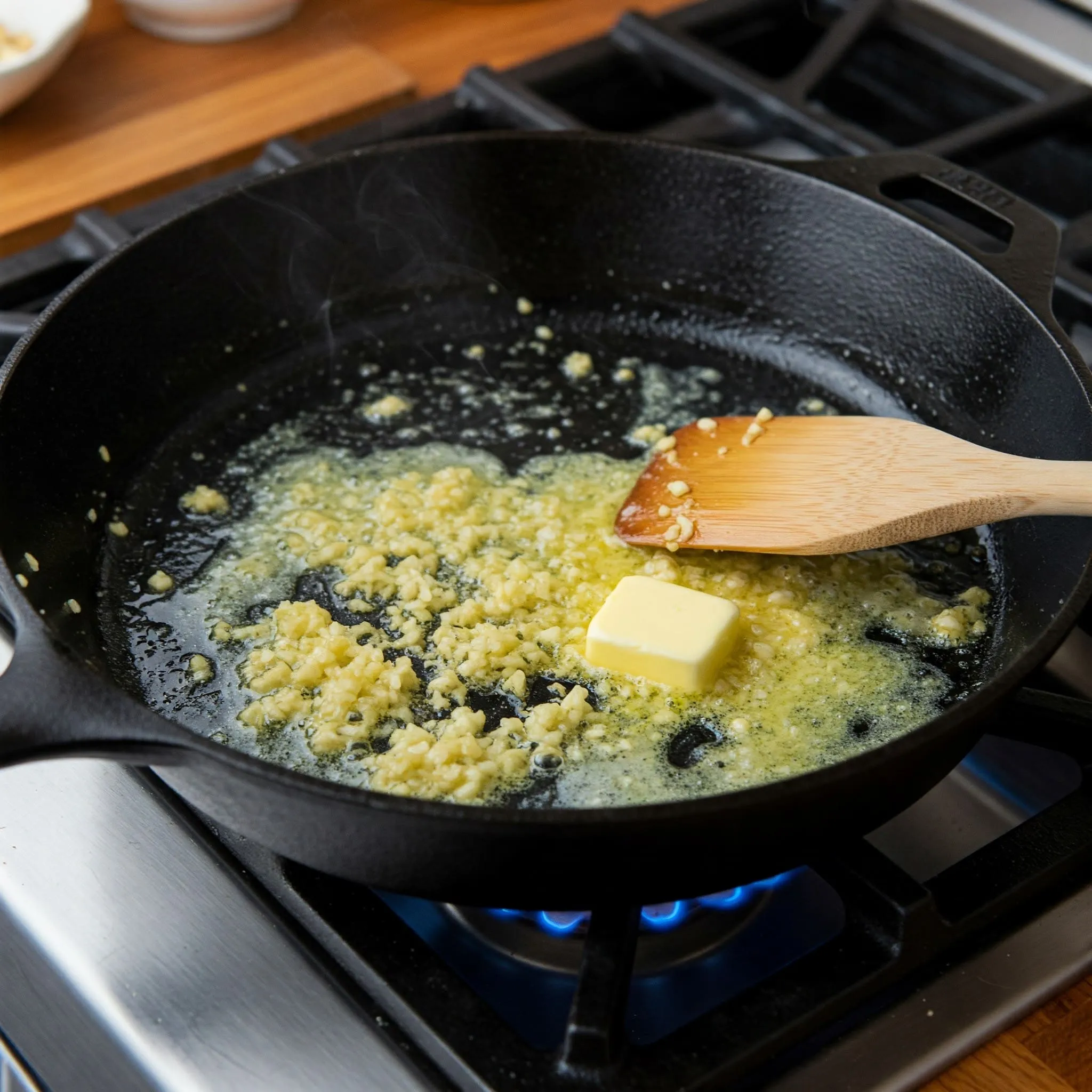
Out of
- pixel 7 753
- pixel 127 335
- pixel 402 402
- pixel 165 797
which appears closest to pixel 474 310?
pixel 402 402

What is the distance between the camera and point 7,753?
0.61 m

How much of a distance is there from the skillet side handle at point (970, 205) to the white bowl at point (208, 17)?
65 cm

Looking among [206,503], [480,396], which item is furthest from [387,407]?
[206,503]

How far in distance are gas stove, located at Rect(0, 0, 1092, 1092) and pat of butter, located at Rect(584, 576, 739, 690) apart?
0.15 m

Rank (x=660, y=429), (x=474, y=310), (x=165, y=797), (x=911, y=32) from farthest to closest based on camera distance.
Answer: (x=911, y=32), (x=474, y=310), (x=660, y=429), (x=165, y=797)

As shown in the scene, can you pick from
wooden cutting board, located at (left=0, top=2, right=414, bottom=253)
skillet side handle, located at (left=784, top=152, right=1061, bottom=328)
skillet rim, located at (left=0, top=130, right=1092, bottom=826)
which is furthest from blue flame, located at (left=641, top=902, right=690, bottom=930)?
wooden cutting board, located at (left=0, top=2, right=414, bottom=253)

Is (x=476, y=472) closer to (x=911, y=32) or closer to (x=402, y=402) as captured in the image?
(x=402, y=402)

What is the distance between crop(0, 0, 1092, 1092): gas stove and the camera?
2.21ft

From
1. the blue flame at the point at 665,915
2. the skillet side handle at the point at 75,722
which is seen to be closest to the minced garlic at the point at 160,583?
the skillet side handle at the point at 75,722

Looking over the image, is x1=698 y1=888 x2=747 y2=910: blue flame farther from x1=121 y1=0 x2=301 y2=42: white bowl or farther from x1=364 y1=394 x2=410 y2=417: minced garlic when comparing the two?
x1=121 y1=0 x2=301 y2=42: white bowl

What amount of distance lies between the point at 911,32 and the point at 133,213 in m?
0.84

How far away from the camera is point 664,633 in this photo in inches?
33.4

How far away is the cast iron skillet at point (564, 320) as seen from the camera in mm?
855

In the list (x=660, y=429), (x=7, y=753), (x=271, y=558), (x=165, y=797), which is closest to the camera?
(x=7, y=753)
